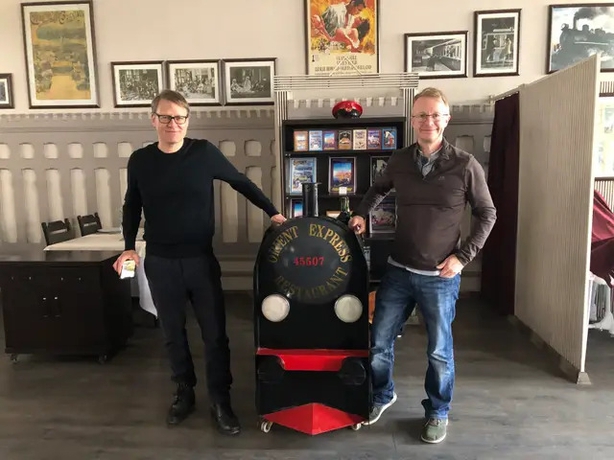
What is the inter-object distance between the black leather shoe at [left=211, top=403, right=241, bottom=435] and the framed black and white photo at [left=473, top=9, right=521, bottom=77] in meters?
3.54

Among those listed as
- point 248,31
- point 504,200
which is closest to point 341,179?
point 504,200

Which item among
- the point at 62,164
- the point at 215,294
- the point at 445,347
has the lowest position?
the point at 445,347

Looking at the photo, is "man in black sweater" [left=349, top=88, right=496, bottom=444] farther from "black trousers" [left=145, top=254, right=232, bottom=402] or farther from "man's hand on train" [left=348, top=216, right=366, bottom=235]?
"black trousers" [left=145, top=254, right=232, bottom=402]

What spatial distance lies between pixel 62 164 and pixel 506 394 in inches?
168

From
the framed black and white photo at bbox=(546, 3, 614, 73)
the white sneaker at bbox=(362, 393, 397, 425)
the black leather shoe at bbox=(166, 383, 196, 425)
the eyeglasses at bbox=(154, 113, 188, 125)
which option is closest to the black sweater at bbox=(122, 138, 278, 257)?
the eyeglasses at bbox=(154, 113, 188, 125)

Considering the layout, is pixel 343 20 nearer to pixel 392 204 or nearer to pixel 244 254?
pixel 392 204

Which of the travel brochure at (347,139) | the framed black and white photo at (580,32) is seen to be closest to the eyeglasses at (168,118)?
the travel brochure at (347,139)

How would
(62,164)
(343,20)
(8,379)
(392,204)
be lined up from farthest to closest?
1. (62,164)
2. (343,20)
3. (392,204)
4. (8,379)

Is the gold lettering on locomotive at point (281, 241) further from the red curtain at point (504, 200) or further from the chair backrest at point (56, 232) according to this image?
the chair backrest at point (56, 232)

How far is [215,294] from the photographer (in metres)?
2.39

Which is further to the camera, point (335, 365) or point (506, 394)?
point (506, 394)

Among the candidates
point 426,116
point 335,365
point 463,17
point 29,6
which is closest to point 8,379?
point 335,365

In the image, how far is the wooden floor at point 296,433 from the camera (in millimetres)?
2264

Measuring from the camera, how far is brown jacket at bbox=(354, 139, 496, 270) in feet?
7.07
